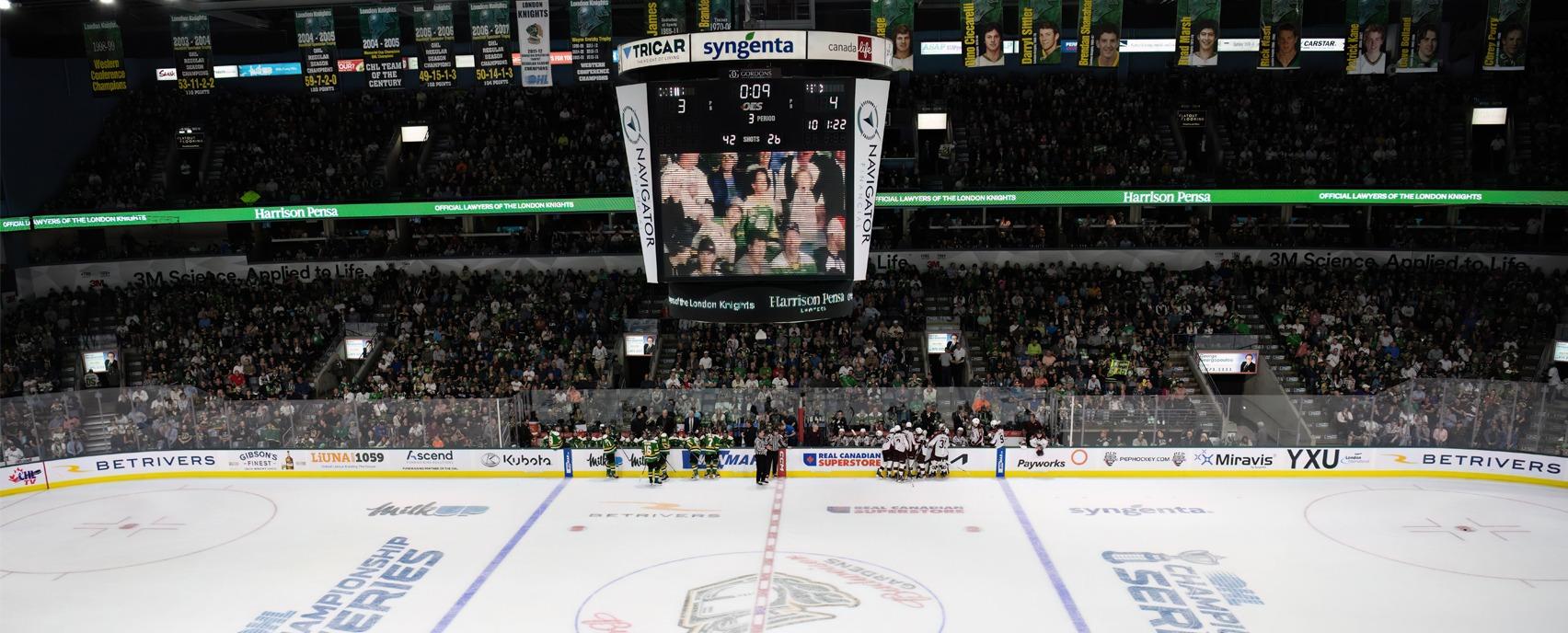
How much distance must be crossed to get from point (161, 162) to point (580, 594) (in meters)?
24.4

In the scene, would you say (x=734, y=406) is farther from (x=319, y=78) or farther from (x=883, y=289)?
(x=319, y=78)

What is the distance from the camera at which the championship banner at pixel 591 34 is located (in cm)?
1728

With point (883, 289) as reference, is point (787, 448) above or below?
below

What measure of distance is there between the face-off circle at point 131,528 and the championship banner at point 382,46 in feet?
24.8

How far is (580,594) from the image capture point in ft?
41.6

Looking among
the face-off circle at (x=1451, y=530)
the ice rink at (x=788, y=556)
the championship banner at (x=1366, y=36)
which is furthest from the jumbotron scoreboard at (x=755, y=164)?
the championship banner at (x=1366, y=36)

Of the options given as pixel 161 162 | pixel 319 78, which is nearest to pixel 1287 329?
pixel 319 78

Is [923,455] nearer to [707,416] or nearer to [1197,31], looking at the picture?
[707,416]

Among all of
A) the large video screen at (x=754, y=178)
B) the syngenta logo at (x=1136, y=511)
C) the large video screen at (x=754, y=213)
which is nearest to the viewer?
the large video screen at (x=754, y=178)

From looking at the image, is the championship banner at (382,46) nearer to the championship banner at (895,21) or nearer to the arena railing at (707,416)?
the arena railing at (707,416)

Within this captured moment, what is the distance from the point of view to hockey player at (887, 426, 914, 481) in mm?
17891

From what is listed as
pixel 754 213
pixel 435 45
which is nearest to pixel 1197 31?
pixel 754 213

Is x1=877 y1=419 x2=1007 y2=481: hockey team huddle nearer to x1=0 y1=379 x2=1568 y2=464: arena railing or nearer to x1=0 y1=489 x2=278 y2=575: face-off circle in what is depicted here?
x1=0 y1=379 x2=1568 y2=464: arena railing

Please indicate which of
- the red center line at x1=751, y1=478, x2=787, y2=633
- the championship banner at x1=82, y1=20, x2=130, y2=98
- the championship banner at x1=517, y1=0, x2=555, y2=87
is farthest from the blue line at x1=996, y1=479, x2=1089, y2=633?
the championship banner at x1=82, y1=20, x2=130, y2=98
